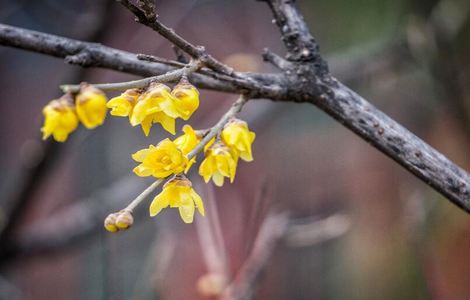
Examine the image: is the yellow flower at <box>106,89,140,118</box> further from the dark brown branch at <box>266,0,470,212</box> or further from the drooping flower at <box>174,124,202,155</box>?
the dark brown branch at <box>266,0,470,212</box>

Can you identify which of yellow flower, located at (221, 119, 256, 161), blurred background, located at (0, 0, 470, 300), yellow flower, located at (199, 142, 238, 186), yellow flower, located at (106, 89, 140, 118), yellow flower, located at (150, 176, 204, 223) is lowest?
yellow flower, located at (150, 176, 204, 223)

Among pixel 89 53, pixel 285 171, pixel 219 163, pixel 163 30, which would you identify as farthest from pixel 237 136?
pixel 285 171

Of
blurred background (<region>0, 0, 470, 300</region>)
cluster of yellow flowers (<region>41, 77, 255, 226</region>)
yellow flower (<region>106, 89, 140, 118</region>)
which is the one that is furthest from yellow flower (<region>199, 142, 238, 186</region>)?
blurred background (<region>0, 0, 470, 300</region>)

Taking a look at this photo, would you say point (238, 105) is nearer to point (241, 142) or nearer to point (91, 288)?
point (241, 142)

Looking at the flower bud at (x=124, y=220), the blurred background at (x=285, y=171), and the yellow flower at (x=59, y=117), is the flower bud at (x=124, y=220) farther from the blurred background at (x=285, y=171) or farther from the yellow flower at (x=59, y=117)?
the blurred background at (x=285, y=171)

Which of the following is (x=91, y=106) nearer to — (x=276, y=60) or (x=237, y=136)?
(x=237, y=136)

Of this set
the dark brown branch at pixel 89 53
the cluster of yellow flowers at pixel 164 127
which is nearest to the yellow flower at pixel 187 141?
the cluster of yellow flowers at pixel 164 127

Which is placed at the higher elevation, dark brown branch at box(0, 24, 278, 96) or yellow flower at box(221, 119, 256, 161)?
dark brown branch at box(0, 24, 278, 96)
